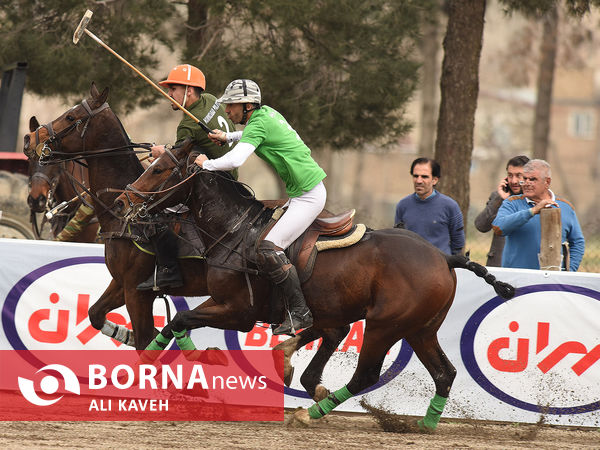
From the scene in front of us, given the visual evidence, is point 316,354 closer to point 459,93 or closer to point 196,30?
point 459,93

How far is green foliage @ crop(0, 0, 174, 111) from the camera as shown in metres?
13.0

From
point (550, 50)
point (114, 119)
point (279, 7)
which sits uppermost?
point (550, 50)

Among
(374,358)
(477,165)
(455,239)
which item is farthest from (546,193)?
(477,165)

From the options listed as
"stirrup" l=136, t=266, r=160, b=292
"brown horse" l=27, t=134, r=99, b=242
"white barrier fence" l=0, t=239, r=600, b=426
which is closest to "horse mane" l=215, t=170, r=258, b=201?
"stirrup" l=136, t=266, r=160, b=292

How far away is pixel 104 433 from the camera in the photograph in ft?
23.5

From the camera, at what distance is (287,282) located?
732 centimetres

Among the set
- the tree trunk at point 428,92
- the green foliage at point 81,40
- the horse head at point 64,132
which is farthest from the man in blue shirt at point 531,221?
the tree trunk at point 428,92

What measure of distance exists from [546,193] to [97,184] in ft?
13.5

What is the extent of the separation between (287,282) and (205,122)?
1685 mm

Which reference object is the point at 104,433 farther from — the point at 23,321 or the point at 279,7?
the point at 279,7

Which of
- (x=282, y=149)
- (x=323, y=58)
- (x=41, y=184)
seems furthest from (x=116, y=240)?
(x=323, y=58)

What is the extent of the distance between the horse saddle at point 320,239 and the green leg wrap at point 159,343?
4.19 feet

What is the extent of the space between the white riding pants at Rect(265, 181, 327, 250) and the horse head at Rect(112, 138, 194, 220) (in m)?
0.85

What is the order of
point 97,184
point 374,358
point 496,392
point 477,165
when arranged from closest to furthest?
point 374,358 < point 97,184 < point 496,392 < point 477,165
